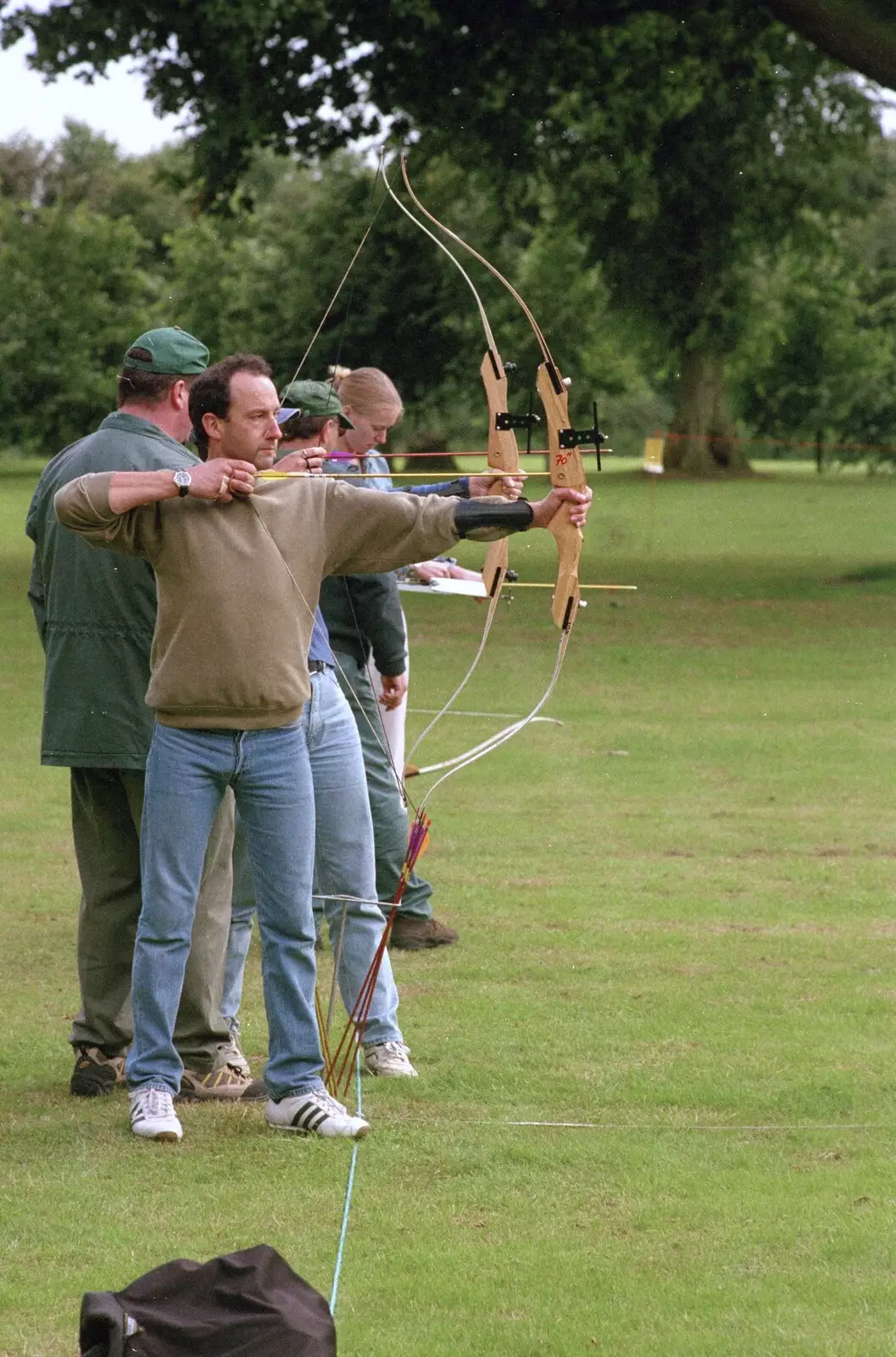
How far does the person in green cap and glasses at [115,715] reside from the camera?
496 centimetres

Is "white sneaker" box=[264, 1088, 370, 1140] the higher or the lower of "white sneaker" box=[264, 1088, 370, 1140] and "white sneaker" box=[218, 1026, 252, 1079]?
the higher

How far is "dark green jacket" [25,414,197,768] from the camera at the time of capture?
16.4 feet

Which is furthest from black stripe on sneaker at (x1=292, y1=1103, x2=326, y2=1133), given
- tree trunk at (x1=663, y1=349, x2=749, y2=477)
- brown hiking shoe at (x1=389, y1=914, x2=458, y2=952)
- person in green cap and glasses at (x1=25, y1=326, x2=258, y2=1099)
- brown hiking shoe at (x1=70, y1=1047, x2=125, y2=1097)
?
tree trunk at (x1=663, y1=349, x2=749, y2=477)

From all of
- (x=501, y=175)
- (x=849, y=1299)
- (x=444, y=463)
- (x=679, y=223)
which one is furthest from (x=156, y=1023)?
(x=444, y=463)

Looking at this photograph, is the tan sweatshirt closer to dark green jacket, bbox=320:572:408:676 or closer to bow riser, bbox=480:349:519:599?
bow riser, bbox=480:349:519:599

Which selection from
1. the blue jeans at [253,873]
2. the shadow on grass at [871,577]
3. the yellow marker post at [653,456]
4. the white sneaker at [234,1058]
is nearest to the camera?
the blue jeans at [253,873]

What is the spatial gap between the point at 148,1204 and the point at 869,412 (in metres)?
46.3

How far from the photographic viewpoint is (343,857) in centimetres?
515

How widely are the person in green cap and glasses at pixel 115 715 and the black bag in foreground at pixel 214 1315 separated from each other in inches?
71.1

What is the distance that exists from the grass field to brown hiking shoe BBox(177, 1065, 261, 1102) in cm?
13

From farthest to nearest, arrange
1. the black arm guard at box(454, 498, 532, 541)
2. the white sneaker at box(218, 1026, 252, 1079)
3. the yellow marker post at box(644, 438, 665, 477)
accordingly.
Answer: the yellow marker post at box(644, 438, 665, 477)
the white sneaker at box(218, 1026, 252, 1079)
the black arm guard at box(454, 498, 532, 541)

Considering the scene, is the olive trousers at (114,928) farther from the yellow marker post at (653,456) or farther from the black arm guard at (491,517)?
the yellow marker post at (653,456)

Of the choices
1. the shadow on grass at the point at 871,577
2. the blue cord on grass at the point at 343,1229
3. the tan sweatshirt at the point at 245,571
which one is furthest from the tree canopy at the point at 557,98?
the blue cord on grass at the point at 343,1229

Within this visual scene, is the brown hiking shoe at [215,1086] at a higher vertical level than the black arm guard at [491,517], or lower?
lower
